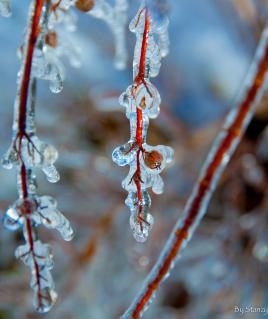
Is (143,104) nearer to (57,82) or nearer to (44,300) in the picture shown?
(57,82)

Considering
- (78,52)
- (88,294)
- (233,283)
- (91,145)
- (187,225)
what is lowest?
(88,294)

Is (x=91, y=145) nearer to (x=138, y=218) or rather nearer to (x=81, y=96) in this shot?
(x=81, y=96)

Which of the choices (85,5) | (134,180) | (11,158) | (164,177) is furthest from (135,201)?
(164,177)

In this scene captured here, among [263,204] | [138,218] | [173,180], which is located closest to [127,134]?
[173,180]

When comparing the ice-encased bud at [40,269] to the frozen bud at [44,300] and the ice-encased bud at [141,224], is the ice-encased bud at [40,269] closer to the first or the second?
the frozen bud at [44,300]

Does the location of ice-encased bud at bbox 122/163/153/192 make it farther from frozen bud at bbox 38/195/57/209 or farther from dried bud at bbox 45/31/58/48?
dried bud at bbox 45/31/58/48

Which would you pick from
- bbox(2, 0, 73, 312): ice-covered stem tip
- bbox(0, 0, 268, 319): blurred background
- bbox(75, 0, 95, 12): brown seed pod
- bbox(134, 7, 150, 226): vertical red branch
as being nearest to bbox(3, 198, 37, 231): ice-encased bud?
bbox(2, 0, 73, 312): ice-covered stem tip

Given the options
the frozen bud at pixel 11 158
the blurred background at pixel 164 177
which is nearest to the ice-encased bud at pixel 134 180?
the frozen bud at pixel 11 158
